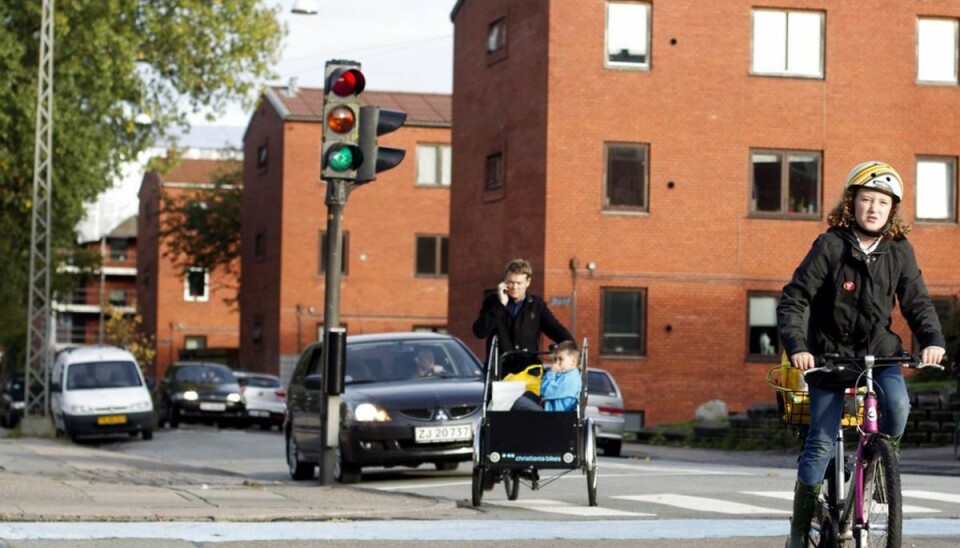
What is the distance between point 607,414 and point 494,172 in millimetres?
16085

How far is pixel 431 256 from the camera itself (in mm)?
62625

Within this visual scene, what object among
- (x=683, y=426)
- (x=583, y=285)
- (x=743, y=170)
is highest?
(x=743, y=170)

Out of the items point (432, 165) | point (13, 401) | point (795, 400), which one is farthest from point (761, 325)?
point (795, 400)

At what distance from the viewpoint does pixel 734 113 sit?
39594mm

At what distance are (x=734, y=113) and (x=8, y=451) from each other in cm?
2082

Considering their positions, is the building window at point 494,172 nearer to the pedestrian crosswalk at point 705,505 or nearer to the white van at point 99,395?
the white van at point 99,395

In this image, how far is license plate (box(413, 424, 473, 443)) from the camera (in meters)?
16.2

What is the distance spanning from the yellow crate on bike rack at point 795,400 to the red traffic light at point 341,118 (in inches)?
270

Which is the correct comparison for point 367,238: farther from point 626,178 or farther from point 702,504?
point 702,504

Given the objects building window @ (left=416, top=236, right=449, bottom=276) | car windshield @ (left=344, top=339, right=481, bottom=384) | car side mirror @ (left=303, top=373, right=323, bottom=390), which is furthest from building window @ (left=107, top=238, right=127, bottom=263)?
car side mirror @ (left=303, top=373, right=323, bottom=390)

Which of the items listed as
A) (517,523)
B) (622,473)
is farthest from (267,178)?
(517,523)

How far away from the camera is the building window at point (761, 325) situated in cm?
4003

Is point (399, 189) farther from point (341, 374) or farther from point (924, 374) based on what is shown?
point (341, 374)

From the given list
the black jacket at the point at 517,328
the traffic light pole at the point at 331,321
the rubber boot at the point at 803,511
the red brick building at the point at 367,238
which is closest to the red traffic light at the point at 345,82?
the traffic light pole at the point at 331,321
